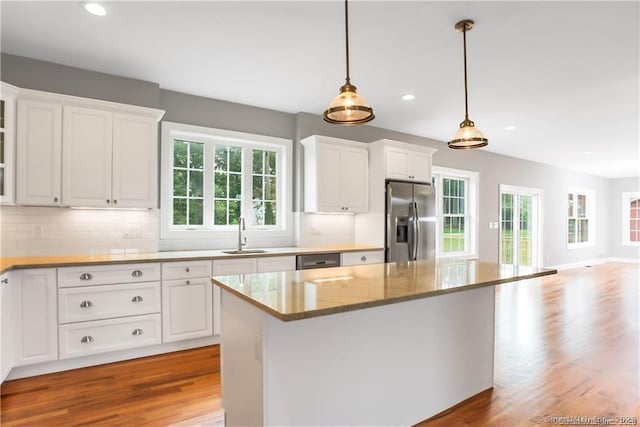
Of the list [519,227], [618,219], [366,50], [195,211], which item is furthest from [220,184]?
[618,219]

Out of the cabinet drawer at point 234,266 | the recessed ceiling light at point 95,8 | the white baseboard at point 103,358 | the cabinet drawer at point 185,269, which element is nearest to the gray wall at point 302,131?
the recessed ceiling light at point 95,8

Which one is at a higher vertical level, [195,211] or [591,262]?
[195,211]

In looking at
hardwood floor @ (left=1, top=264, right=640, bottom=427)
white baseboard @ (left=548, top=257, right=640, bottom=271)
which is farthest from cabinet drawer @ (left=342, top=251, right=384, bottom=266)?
white baseboard @ (left=548, top=257, right=640, bottom=271)

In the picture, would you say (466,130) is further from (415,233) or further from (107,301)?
(107,301)

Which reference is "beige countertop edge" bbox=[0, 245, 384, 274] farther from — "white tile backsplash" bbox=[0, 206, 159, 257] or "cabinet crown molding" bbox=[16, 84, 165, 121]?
"cabinet crown molding" bbox=[16, 84, 165, 121]

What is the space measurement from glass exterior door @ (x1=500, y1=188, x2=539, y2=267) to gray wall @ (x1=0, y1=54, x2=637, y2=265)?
28cm

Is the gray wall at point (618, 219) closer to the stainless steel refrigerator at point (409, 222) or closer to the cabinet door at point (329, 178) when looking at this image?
the stainless steel refrigerator at point (409, 222)

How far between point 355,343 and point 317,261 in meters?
2.12

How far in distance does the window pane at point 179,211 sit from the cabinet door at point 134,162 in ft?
1.63

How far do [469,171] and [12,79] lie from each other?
260 inches

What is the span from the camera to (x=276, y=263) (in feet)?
12.1

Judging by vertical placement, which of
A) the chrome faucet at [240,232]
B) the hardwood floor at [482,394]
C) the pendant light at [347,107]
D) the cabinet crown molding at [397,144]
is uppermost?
the cabinet crown molding at [397,144]

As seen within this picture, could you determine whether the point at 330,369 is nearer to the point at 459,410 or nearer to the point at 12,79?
the point at 459,410

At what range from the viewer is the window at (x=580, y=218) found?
9578 millimetres
